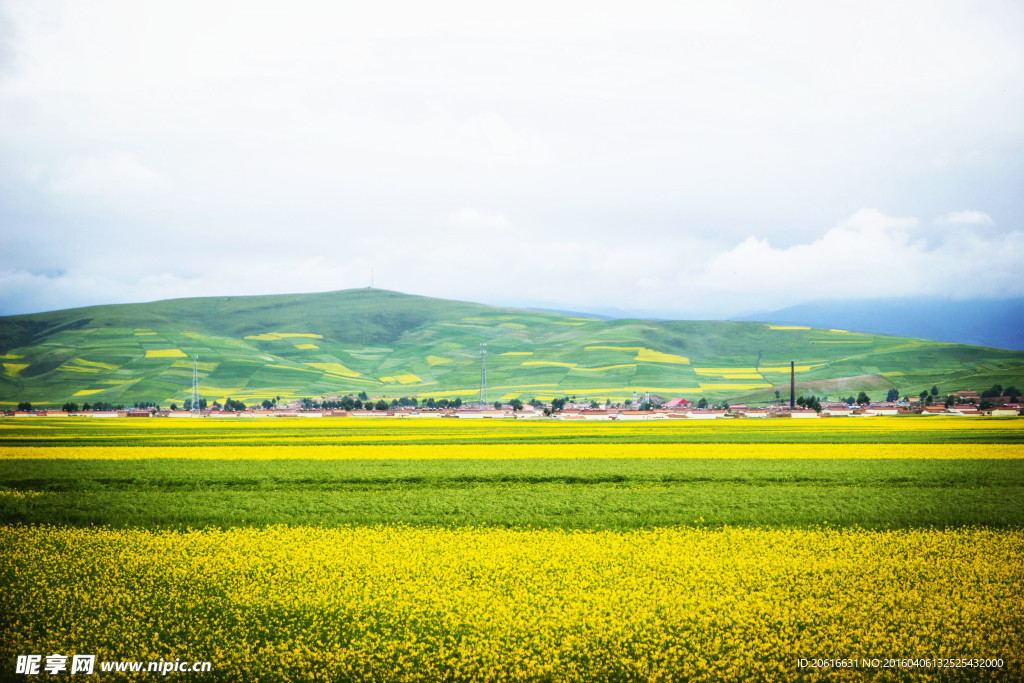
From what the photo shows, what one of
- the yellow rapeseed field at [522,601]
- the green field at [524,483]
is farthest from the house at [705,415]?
the yellow rapeseed field at [522,601]

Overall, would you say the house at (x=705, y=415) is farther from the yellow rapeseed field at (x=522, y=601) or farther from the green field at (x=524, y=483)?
the yellow rapeseed field at (x=522, y=601)

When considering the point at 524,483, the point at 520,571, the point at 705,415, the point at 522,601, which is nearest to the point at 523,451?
the point at 524,483

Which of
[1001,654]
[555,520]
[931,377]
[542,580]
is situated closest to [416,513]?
[555,520]

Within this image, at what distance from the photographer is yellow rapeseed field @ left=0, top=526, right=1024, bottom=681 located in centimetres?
1355

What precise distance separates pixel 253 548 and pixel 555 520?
1005 cm

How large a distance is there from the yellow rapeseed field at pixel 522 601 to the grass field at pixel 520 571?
0.07 meters

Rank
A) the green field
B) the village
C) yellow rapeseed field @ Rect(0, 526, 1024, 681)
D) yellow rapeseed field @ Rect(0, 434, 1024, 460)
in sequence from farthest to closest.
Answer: the village, yellow rapeseed field @ Rect(0, 434, 1024, 460), the green field, yellow rapeseed field @ Rect(0, 526, 1024, 681)

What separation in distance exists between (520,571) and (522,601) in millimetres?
2156

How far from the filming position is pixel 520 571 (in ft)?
60.6

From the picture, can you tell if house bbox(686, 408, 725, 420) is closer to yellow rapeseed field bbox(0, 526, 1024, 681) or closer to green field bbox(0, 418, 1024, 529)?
green field bbox(0, 418, 1024, 529)

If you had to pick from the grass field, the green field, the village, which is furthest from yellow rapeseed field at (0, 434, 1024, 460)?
the village

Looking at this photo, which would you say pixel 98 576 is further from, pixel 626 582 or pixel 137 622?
pixel 626 582

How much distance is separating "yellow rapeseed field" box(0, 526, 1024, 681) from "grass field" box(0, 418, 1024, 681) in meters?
0.07

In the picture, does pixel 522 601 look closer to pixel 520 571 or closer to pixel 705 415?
pixel 520 571
